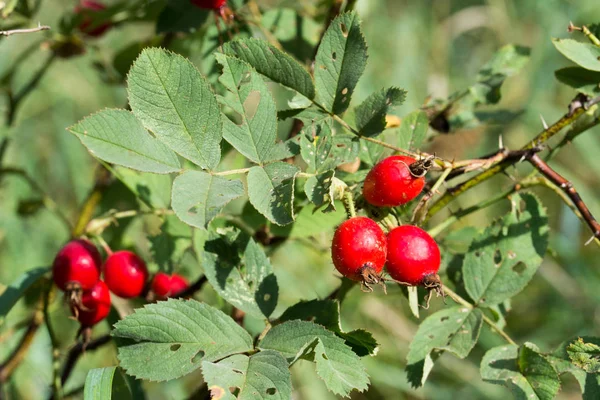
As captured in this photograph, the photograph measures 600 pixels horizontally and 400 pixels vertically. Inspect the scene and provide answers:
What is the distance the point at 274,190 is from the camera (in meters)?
1.05

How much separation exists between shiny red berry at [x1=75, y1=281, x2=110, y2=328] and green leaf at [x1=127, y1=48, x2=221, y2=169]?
0.49 metres

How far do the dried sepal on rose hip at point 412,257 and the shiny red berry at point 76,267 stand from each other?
670mm

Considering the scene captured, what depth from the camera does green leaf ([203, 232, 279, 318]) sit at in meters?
1.15

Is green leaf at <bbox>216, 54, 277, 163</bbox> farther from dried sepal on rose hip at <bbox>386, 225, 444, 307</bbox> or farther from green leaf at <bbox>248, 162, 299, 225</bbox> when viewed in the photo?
dried sepal on rose hip at <bbox>386, 225, 444, 307</bbox>

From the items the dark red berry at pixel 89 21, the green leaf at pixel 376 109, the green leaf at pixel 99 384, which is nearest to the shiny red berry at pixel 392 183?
the green leaf at pixel 376 109

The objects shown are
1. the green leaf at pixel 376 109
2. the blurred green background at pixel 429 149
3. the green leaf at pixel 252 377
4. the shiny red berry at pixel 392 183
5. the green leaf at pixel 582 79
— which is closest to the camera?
the green leaf at pixel 252 377

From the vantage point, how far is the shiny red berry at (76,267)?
134cm

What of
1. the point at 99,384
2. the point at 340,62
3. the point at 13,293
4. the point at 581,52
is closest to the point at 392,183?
the point at 340,62

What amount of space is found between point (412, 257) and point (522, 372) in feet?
1.09

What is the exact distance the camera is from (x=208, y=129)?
1082 mm

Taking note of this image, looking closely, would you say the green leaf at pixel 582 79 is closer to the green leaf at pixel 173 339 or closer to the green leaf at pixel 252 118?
the green leaf at pixel 252 118

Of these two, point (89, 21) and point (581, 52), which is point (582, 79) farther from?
point (89, 21)

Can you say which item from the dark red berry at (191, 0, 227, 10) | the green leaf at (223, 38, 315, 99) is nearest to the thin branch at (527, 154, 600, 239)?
the green leaf at (223, 38, 315, 99)

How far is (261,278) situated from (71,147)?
235 centimetres
